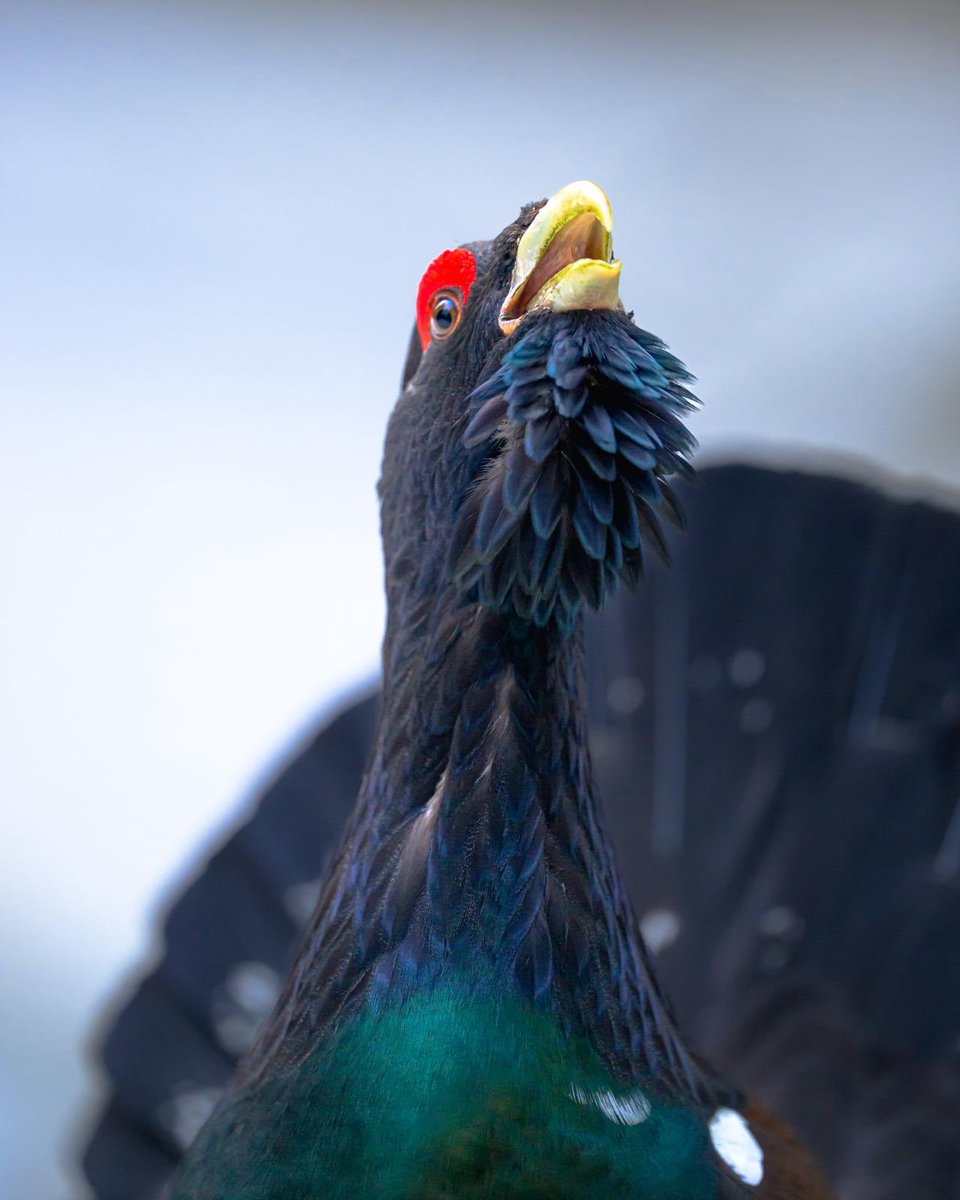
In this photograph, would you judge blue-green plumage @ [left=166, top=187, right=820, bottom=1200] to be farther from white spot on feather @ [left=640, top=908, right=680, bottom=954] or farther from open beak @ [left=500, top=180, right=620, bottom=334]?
white spot on feather @ [left=640, top=908, right=680, bottom=954]

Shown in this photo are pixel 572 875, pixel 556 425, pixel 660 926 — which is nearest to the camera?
pixel 556 425

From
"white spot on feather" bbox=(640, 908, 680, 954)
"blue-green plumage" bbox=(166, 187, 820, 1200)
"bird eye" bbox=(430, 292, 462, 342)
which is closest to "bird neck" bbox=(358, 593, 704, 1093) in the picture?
"blue-green plumage" bbox=(166, 187, 820, 1200)

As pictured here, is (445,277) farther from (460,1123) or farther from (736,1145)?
(736,1145)

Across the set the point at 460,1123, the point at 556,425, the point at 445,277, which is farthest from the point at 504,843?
the point at 445,277

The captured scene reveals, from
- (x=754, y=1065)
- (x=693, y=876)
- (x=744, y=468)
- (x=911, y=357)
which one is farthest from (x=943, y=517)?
(x=911, y=357)

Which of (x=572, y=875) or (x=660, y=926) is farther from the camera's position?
(x=660, y=926)

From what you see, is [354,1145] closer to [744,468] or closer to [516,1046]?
[516,1046]

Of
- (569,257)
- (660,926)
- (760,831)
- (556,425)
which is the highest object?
(569,257)
